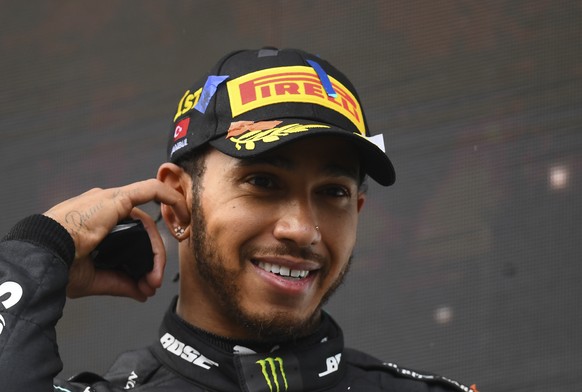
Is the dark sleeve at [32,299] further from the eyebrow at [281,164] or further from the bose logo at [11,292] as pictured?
the eyebrow at [281,164]

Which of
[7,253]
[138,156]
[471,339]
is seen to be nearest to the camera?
[7,253]

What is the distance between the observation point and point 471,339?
3.59 metres

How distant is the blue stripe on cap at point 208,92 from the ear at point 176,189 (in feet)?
0.44

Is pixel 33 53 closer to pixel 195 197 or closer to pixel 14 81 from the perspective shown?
pixel 14 81

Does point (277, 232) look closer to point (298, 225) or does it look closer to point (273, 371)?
point (298, 225)

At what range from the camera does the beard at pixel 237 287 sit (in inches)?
88.0

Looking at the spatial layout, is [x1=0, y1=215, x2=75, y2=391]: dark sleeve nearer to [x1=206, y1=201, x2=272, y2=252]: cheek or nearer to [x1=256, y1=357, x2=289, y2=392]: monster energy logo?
[x1=206, y1=201, x2=272, y2=252]: cheek

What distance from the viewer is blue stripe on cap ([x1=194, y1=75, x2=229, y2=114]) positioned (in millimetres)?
2379

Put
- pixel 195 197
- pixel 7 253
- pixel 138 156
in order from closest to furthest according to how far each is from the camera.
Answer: pixel 7 253, pixel 195 197, pixel 138 156

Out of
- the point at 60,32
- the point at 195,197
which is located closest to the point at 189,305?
the point at 195,197

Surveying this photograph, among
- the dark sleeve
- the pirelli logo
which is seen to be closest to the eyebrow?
the pirelli logo

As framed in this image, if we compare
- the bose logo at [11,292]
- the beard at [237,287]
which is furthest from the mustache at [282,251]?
the bose logo at [11,292]

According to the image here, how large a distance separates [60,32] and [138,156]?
0.59m

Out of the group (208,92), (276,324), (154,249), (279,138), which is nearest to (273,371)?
(276,324)
